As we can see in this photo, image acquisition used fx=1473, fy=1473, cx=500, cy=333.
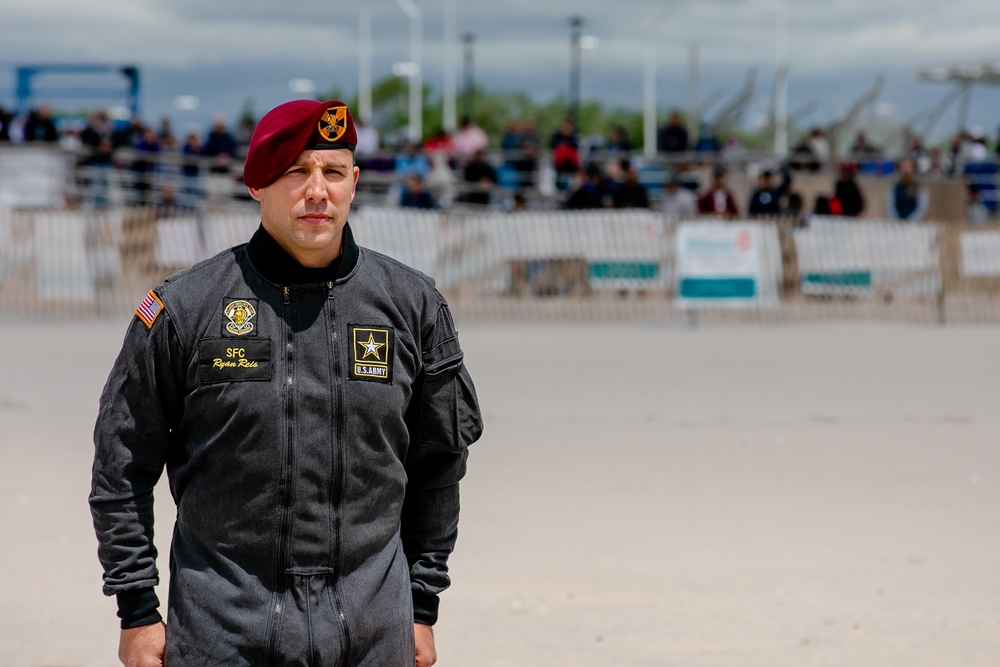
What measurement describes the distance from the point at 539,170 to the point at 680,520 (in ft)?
61.2

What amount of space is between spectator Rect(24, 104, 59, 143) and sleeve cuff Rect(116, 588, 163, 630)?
23316mm

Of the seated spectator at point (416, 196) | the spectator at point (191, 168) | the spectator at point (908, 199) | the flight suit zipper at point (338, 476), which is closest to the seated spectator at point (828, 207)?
the spectator at point (908, 199)

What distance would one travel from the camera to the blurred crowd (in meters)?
21.9

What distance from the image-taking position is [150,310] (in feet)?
9.51

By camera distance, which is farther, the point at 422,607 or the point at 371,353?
the point at 422,607

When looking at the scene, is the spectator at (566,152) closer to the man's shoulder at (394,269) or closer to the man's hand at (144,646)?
the man's shoulder at (394,269)

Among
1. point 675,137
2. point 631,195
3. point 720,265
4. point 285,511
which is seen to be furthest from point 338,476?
point 675,137

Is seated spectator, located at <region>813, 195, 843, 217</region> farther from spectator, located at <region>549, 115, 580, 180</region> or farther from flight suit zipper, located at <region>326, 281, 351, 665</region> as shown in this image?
flight suit zipper, located at <region>326, 281, 351, 665</region>

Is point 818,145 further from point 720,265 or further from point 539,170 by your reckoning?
point 720,265

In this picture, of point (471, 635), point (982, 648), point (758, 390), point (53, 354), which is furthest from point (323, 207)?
point (53, 354)

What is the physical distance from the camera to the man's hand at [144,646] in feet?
9.56

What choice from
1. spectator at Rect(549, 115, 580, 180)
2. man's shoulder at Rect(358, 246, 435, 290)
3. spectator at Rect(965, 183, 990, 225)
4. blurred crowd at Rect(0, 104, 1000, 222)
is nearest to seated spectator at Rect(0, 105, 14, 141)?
blurred crowd at Rect(0, 104, 1000, 222)

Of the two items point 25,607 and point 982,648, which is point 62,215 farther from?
point 982,648

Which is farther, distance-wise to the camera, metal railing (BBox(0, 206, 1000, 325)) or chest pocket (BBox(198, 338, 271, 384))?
metal railing (BBox(0, 206, 1000, 325))
